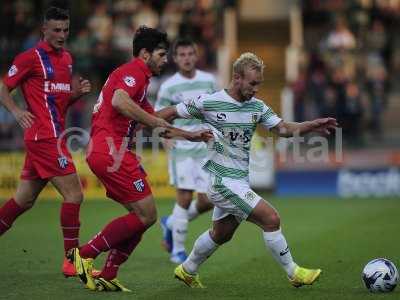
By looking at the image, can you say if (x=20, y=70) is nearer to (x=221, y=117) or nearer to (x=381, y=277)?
(x=221, y=117)

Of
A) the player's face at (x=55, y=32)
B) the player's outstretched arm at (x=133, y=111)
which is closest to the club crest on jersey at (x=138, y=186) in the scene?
the player's outstretched arm at (x=133, y=111)

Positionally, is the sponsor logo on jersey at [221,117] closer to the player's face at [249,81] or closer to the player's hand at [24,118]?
the player's face at [249,81]

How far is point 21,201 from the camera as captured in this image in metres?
10.5

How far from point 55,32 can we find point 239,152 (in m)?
2.41

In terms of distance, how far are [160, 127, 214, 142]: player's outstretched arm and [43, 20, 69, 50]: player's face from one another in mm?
1933

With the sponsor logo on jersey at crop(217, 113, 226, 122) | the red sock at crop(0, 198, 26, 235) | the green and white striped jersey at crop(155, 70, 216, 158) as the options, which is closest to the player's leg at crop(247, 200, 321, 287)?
the sponsor logo on jersey at crop(217, 113, 226, 122)

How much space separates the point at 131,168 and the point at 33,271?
87.2 inches

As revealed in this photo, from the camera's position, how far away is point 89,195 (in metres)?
21.2

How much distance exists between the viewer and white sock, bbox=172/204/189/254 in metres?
12.0

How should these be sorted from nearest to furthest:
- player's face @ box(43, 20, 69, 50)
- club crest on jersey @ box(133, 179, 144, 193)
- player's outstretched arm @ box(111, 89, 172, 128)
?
player's outstretched arm @ box(111, 89, 172, 128) < club crest on jersey @ box(133, 179, 144, 193) < player's face @ box(43, 20, 69, 50)

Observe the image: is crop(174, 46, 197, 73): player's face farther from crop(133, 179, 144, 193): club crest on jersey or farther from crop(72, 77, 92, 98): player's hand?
crop(133, 179, 144, 193): club crest on jersey

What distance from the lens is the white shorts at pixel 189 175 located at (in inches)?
488

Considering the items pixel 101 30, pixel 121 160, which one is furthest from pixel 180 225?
pixel 101 30

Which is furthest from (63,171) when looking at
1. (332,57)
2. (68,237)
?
(332,57)
